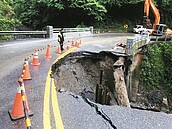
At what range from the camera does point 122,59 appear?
1381cm

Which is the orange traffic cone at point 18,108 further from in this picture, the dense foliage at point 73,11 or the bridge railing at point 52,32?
the dense foliage at point 73,11

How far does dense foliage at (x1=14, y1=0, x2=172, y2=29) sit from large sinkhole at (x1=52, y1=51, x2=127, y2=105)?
65.0 feet

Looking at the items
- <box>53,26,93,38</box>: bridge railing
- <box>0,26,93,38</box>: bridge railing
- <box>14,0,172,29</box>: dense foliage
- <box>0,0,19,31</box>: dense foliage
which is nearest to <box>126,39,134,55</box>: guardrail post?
<box>0,26,93,38</box>: bridge railing

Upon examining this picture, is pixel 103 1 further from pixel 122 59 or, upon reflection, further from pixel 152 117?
pixel 152 117

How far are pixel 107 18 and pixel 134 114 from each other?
37.5 m

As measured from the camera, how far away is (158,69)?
18438 millimetres

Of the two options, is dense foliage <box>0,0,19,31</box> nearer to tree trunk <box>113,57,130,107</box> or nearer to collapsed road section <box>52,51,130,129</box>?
collapsed road section <box>52,51,130,129</box>

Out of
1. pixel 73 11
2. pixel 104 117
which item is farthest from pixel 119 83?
pixel 73 11

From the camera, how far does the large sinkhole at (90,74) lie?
37.2 ft

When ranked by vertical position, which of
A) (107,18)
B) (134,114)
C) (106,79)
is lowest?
(106,79)

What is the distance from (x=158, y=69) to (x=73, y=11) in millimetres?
20114

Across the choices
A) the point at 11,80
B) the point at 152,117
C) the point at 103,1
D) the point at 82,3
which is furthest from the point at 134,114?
the point at 103,1

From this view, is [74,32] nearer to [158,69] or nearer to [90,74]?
[158,69]

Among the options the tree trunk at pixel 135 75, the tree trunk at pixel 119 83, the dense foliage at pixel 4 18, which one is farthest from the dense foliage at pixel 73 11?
the tree trunk at pixel 119 83
